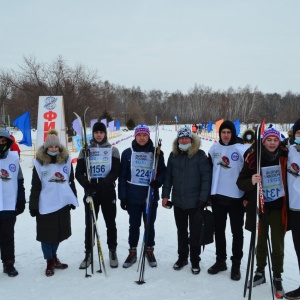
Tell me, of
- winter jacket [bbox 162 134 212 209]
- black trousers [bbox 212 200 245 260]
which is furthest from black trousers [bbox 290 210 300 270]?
winter jacket [bbox 162 134 212 209]

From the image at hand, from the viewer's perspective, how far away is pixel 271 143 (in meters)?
3.22

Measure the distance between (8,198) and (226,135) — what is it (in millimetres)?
2827

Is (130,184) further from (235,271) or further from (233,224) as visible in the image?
(235,271)

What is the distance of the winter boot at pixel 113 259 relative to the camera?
4020 millimetres

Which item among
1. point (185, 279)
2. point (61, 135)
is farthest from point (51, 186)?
point (61, 135)

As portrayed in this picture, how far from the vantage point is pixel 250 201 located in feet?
11.1

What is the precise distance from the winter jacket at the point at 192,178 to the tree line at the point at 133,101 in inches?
137

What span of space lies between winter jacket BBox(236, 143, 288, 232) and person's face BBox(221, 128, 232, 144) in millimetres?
367

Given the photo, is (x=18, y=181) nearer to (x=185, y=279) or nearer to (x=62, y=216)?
(x=62, y=216)

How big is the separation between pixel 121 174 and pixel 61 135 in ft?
25.9

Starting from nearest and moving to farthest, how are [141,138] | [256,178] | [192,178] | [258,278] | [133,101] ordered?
1. [256,178]
2. [258,278]
3. [192,178]
4. [141,138]
5. [133,101]

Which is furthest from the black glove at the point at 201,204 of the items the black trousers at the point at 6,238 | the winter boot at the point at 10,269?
the winter boot at the point at 10,269

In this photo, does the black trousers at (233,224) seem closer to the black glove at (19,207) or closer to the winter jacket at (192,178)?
the winter jacket at (192,178)

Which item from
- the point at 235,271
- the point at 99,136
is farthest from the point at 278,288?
the point at 99,136
